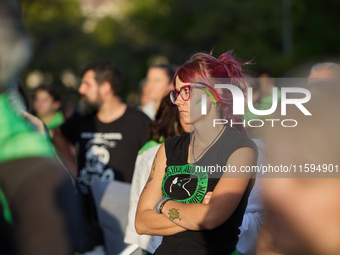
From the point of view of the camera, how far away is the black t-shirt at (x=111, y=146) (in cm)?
521

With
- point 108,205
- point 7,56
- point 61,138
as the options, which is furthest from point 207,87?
point 61,138

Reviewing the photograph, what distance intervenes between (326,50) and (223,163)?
33.4 metres

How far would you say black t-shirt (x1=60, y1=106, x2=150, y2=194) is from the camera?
5.21m

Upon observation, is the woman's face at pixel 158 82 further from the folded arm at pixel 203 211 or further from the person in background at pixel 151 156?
the folded arm at pixel 203 211

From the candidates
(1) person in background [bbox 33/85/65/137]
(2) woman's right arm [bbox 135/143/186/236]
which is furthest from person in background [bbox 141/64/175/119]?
(2) woman's right arm [bbox 135/143/186/236]

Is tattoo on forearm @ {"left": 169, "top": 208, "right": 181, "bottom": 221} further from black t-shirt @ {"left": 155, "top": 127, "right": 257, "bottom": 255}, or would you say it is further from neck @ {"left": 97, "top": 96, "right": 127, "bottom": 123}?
neck @ {"left": 97, "top": 96, "right": 127, "bottom": 123}

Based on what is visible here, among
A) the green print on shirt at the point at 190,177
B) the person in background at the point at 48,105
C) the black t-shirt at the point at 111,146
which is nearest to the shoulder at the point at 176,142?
the green print on shirt at the point at 190,177

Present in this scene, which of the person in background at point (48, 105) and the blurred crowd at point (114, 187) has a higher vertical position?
the person in background at point (48, 105)

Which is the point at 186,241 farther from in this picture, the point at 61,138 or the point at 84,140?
the point at 61,138

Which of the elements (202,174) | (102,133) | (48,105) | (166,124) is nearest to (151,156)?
(166,124)

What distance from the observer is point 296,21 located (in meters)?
35.3

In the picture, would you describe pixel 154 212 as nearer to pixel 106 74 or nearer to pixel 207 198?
pixel 207 198

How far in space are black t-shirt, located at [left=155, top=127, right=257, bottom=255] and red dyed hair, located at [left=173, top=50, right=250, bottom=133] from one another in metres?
0.17

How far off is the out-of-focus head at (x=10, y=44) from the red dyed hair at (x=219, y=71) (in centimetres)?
147
